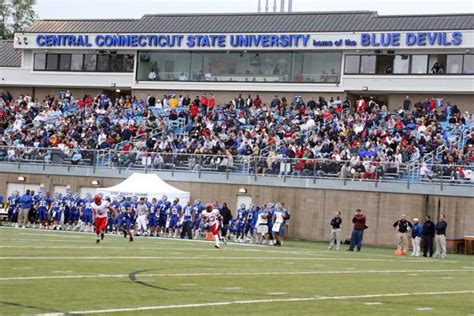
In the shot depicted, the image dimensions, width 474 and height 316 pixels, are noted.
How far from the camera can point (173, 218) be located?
3838cm

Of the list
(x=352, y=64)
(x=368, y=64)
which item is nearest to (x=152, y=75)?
(x=352, y=64)

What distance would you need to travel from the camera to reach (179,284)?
698 inches

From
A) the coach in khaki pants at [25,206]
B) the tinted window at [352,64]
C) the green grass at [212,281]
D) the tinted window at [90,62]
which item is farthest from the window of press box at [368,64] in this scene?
the green grass at [212,281]

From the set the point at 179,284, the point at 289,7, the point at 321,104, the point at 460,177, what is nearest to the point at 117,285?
Result: the point at 179,284

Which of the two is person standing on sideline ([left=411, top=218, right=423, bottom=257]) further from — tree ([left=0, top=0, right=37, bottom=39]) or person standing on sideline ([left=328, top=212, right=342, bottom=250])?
tree ([left=0, top=0, right=37, bottom=39])

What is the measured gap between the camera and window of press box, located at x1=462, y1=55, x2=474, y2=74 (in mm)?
47625

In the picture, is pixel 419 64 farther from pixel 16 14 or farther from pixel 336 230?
pixel 16 14

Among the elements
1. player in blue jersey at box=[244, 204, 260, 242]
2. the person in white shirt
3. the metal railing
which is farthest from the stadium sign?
player in blue jersey at box=[244, 204, 260, 242]

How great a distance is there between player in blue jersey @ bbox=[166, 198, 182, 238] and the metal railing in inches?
162

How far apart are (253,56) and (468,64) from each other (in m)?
10.5

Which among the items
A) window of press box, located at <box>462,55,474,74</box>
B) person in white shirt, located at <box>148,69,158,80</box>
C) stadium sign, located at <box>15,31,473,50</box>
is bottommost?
person in white shirt, located at <box>148,69,158,80</box>

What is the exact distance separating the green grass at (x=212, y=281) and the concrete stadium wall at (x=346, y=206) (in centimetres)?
914

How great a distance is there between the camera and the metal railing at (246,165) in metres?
38.5

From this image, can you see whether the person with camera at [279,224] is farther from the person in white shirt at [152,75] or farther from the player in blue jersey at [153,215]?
the person in white shirt at [152,75]
